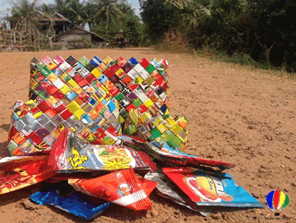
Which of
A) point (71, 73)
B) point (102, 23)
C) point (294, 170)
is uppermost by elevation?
point (102, 23)

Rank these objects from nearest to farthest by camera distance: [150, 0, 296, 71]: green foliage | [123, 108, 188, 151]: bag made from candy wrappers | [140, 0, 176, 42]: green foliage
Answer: [123, 108, 188, 151]: bag made from candy wrappers
[150, 0, 296, 71]: green foliage
[140, 0, 176, 42]: green foliage

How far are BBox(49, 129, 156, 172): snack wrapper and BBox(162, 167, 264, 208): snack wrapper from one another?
7.4 inches

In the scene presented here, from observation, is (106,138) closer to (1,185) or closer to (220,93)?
(1,185)

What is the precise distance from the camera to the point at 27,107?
182cm

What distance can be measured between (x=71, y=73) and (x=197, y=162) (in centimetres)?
121

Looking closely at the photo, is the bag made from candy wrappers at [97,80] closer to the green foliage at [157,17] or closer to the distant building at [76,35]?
the green foliage at [157,17]

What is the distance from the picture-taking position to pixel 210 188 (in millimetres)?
1562

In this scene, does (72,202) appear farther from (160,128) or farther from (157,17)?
(157,17)

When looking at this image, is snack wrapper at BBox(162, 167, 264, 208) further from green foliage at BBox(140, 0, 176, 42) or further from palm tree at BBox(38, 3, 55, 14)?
palm tree at BBox(38, 3, 55, 14)

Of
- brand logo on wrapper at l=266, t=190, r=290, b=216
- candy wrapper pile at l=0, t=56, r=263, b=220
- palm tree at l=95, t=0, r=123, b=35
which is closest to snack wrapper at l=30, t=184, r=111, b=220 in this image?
candy wrapper pile at l=0, t=56, r=263, b=220

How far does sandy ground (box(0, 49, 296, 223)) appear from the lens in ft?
4.60

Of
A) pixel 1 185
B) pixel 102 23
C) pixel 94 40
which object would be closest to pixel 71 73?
pixel 1 185

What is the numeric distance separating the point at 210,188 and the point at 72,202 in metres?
0.78

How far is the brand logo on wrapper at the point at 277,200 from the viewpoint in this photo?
5.03 feet
